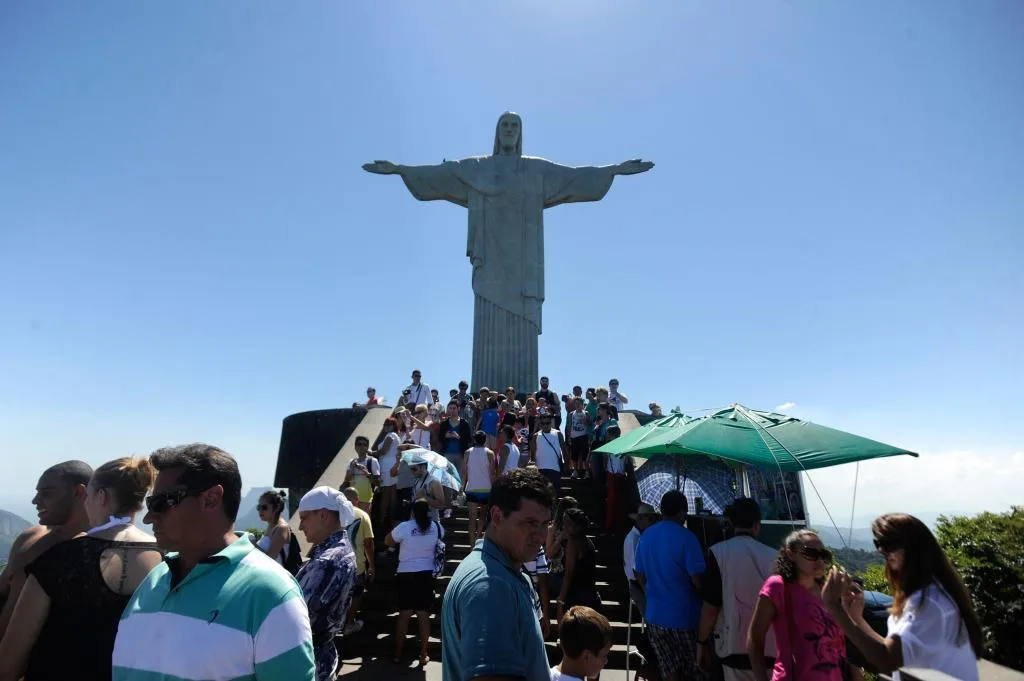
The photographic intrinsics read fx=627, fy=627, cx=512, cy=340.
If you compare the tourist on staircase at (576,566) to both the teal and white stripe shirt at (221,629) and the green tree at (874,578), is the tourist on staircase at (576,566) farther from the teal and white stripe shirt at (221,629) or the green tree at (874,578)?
the green tree at (874,578)

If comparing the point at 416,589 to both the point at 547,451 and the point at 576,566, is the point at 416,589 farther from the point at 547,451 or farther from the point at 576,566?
the point at 547,451

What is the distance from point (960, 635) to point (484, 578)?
84.6 inches

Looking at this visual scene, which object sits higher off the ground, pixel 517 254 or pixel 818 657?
pixel 517 254

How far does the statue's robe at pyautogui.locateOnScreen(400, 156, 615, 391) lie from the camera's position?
14625mm

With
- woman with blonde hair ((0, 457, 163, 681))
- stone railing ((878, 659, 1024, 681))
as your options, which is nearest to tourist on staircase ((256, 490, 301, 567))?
woman with blonde hair ((0, 457, 163, 681))

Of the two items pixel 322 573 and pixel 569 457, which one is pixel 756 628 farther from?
pixel 569 457

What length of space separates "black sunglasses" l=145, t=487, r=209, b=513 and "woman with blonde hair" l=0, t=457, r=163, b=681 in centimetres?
87

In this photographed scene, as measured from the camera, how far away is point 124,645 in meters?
1.89

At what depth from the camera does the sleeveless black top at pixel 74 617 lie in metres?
2.43

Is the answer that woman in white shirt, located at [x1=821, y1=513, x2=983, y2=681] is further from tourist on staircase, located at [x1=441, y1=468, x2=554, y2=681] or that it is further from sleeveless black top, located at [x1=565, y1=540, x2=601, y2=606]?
sleeveless black top, located at [x1=565, y1=540, x2=601, y2=606]

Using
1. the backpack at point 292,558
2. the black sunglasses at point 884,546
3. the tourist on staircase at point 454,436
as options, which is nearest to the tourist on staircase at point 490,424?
the tourist on staircase at point 454,436

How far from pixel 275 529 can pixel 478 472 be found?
3.31 metres

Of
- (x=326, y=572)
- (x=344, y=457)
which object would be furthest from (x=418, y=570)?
(x=344, y=457)

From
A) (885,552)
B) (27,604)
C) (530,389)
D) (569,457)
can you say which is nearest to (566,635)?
(885,552)
